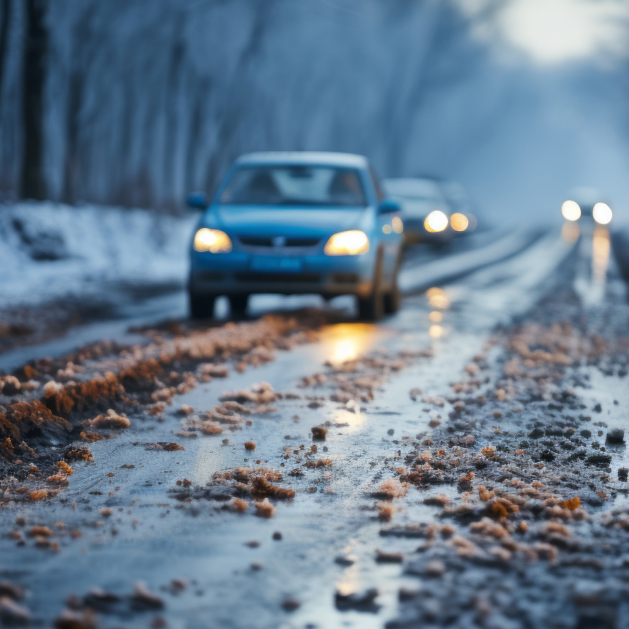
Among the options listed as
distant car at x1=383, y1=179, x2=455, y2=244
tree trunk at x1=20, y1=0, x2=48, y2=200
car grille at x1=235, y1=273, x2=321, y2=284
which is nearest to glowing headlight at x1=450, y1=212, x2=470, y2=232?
distant car at x1=383, y1=179, x2=455, y2=244

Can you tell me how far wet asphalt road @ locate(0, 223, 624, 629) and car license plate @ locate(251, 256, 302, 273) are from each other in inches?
142

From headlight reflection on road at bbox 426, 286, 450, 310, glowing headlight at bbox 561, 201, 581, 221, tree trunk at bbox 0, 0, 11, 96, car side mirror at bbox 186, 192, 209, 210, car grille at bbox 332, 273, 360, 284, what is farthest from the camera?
glowing headlight at bbox 561, 201, 581, 221

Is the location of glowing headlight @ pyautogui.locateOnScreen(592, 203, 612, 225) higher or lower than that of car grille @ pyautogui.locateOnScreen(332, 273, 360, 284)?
higher

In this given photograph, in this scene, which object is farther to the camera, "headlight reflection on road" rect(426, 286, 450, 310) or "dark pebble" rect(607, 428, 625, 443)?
"headlight reflection on road" rect(426, 286, 450, 310)

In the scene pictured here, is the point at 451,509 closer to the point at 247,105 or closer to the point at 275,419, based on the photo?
the point at 275,419

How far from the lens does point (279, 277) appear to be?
35.0 ft

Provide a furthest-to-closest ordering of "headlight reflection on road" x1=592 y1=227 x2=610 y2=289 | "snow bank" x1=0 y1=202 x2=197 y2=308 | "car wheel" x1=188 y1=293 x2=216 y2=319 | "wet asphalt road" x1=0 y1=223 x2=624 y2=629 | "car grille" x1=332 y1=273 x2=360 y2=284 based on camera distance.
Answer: "headlight reflection on road" x1=592 y1=227 x2=610 y2=289 < "snow bank" x1=0 y1=202 x2=197 y2=308 < "car wheel" x1=188 y1=293 x2=216 y2=319 < "car grille" x1=332 y1=273 x2=360 y2=284 < "wet asphalt road" x1=0 y1=223 x2=624 y2=629

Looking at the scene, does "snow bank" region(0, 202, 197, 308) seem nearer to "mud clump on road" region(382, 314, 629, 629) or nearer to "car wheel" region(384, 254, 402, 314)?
"car wheel" region(384, 254, 402, 314)

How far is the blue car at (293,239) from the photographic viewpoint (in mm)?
10680

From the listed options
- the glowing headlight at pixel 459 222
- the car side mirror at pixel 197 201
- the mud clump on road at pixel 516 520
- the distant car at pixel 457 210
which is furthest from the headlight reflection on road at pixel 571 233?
the mud clump on road at pixel 516 520

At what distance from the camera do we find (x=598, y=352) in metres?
9.14

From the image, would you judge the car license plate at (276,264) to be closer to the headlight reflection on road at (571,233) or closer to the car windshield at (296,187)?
the car windshield at (296,187)

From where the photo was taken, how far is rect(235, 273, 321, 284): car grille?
10.7 meters

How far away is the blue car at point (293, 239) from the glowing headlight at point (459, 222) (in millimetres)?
15414
